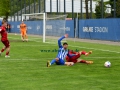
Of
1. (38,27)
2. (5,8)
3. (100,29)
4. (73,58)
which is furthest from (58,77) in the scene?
(5,8)

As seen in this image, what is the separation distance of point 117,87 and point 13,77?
3368 mm

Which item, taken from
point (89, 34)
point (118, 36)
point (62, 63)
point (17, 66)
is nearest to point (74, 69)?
point (62, 63)

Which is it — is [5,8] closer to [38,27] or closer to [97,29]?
[38,27]

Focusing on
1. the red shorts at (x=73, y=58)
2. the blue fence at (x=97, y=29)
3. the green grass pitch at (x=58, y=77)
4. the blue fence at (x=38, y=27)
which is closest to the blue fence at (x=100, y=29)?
the blue fence at (x=97, y=29)

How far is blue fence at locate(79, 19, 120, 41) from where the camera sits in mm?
34875

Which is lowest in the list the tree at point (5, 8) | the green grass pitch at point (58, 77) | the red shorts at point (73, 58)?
the green grass pitch at point (58, 77)

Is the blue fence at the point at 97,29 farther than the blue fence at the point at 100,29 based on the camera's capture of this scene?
Yes

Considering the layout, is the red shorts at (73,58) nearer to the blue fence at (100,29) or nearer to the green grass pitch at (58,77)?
the green grass pitch at (58,77)

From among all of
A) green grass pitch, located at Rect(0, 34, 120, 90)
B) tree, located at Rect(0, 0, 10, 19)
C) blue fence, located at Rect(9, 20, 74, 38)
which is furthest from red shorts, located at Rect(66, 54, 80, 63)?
tree, located at Rect(0, 0, 10, 19)

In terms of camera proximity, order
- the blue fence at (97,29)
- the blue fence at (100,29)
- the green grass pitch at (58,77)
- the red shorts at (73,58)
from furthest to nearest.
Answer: the blue fence at (97,29) < the blue fence at (100,29) < the red shorts at (73,58) < the green grass pitch at (58,77)

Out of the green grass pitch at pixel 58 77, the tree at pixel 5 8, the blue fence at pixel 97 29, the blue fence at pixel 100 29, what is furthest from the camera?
the tree at pixel 5 8

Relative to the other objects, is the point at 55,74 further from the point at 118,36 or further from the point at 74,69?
the point at 118,36

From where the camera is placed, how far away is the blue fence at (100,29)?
3488cm

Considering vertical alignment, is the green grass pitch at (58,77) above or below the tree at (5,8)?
below
